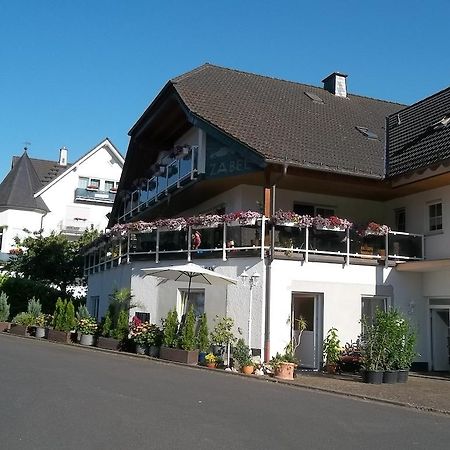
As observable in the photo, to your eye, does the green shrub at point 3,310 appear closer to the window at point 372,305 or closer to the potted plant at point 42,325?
the potted plant at point 42,325

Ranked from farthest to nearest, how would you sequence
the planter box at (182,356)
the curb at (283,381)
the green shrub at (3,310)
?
the green shrub at (3,310), the planter box at (182,356), the curb at (283,381)

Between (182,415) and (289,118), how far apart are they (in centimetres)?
1436

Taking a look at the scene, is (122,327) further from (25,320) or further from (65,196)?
(65,196)

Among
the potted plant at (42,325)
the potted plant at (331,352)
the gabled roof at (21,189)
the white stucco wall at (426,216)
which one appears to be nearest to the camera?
the potted plant at (331,352)

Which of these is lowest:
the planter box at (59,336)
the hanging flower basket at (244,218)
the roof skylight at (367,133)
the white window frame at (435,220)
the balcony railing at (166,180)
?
the planter box at (59,336)

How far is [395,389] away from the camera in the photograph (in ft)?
43.4

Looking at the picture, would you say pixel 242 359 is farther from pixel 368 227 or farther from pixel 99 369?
pixel 368 227

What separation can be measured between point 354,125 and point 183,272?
32.2 ft

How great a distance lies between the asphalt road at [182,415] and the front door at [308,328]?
3832 mm

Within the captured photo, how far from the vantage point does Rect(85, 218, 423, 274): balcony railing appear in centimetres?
1714

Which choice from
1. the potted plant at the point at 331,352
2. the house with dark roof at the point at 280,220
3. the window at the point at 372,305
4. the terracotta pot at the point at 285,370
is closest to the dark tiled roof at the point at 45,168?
the house with dark roof at the point at 280,220

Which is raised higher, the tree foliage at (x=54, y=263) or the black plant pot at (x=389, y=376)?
the tree foliage at (x=54, y=263)

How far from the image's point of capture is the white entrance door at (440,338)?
18.1 metres

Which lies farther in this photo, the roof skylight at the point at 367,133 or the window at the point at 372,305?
the roof skylight at the point at 367,133
